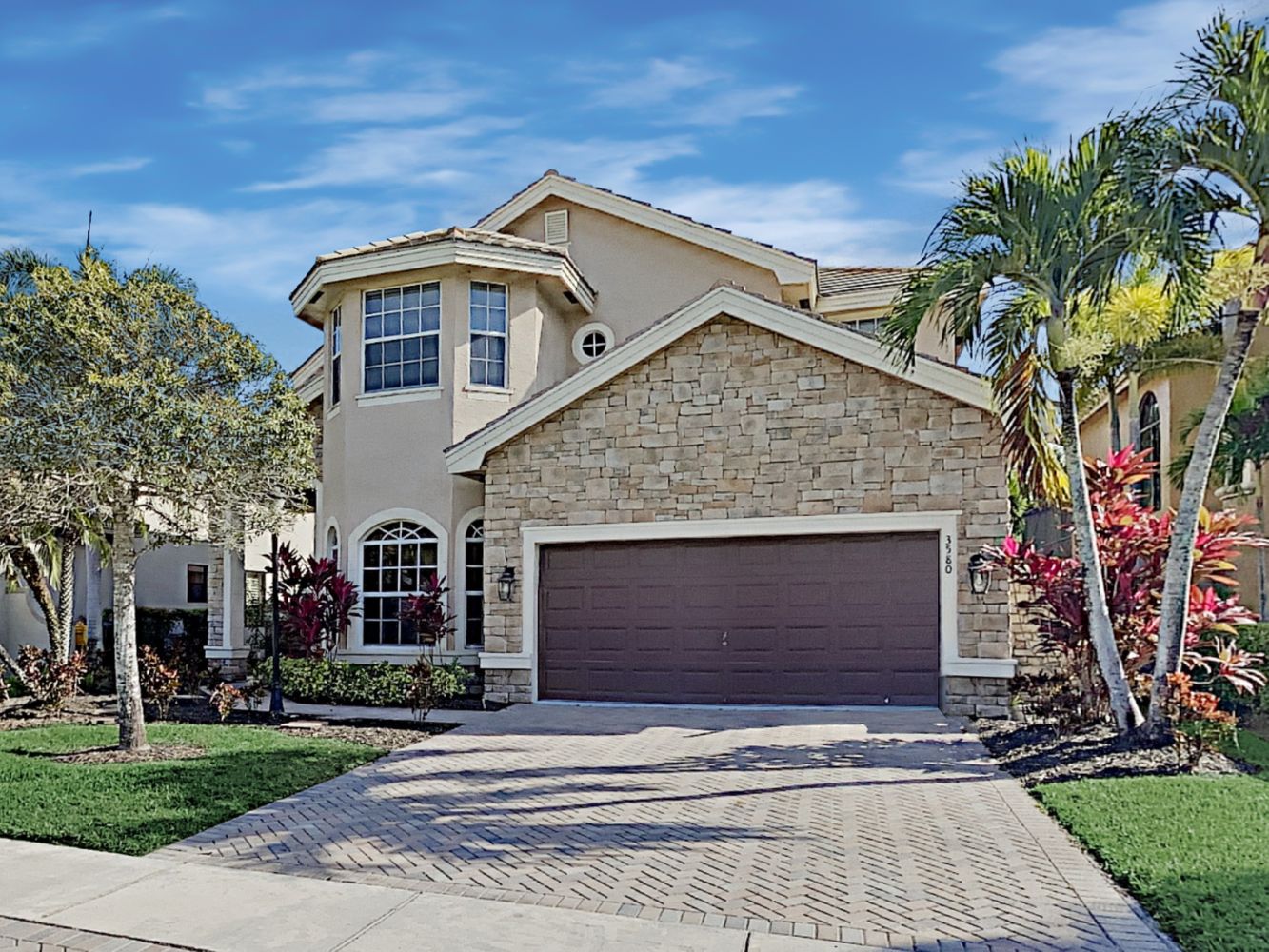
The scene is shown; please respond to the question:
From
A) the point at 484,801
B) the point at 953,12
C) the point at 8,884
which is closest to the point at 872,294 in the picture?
the point at 953,12

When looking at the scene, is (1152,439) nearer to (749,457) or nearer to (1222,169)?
(749,457)

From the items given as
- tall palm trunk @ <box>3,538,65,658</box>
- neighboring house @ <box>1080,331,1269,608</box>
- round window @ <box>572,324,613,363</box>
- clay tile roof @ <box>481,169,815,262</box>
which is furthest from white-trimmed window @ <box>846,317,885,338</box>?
tall palm trunk @ <box>3,538,65,658</box>

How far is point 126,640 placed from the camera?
36.9 feet

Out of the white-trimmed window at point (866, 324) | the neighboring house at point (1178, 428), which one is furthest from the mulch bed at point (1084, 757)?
the white-trimmed window at point (866, 324)

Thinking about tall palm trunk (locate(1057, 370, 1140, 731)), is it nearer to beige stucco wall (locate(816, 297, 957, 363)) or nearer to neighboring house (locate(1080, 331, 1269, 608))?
neighboring house (locate(1080, 331, 1269, 608))

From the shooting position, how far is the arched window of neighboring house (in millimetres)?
20500

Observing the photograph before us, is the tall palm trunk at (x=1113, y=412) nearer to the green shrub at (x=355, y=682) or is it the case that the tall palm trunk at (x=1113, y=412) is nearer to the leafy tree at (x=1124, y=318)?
the leafy tree at (x=1124, y=318)

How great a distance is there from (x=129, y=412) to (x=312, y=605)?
6421 mm

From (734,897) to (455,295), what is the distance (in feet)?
40.5

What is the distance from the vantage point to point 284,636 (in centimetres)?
1619

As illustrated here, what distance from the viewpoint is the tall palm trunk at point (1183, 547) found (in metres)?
10.2

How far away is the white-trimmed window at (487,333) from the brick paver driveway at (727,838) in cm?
712

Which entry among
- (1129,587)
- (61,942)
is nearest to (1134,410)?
(1129,587)

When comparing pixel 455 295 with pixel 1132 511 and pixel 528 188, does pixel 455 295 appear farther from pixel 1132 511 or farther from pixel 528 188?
pixel 1132 511
